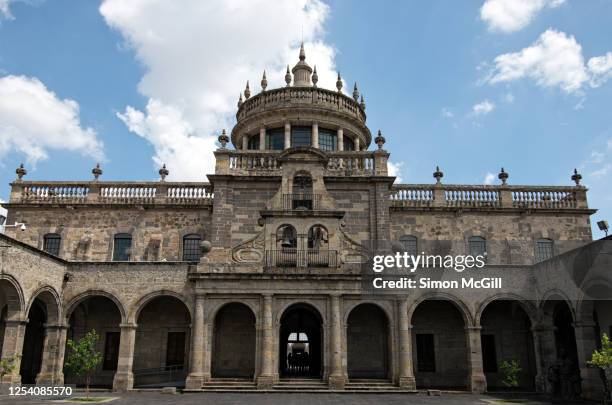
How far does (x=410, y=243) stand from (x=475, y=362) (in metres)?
7.02

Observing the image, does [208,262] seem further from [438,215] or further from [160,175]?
[438,215]

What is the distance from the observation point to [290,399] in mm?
20172

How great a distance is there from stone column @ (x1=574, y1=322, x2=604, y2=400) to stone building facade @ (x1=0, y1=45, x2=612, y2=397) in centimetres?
5

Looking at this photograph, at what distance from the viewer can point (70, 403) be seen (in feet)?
61.4

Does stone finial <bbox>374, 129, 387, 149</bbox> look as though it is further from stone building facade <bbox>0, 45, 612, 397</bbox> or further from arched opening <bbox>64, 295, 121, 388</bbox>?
arched opening <bbox>64, 295, 121, 388</bbox>

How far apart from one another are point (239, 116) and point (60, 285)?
1515 cm

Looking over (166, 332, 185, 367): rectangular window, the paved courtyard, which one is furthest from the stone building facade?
the paved courtyard

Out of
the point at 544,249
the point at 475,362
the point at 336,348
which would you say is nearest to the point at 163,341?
the point at 336,348

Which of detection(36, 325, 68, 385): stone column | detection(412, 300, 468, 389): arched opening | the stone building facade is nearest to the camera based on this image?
the stone building facade

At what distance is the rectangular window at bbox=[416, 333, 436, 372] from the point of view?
26.6 m

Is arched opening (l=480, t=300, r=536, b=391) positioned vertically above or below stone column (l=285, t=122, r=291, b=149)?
below

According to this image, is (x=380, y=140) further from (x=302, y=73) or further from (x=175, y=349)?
(x=175, y=349)

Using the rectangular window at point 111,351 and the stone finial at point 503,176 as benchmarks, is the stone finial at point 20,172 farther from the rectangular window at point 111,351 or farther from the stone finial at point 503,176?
the stone finial at point 503,176

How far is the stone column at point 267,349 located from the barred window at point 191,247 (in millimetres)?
6393
